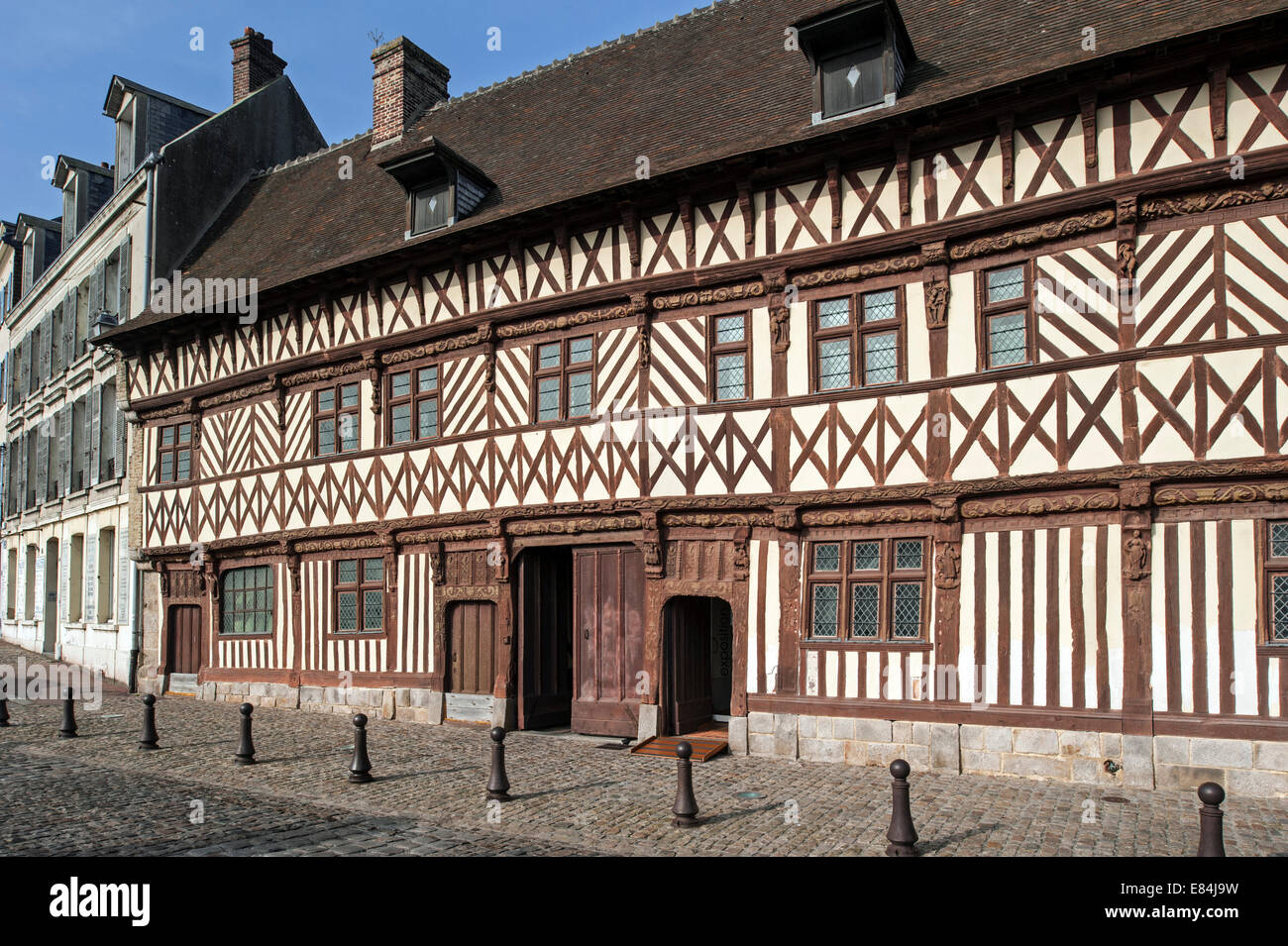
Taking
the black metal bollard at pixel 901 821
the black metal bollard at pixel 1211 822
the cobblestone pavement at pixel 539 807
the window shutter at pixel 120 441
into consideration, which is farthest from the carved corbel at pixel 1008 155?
the window shutter at pixel 120 441

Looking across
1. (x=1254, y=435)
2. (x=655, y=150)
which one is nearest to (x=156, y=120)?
(x=655, y=150)

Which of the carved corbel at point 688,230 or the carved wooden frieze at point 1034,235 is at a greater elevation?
the carved corbel at point 688,230

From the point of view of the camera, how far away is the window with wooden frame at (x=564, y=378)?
11.5 metres

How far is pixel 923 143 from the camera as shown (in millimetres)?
9320

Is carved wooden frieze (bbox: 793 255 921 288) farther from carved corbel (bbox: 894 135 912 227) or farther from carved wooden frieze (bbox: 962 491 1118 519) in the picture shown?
carved wooden frieze (bbox: 962 491 1118 519)

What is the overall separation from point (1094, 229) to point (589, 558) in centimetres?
651

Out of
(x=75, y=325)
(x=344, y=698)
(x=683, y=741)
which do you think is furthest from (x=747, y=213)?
(x=75, y=325)

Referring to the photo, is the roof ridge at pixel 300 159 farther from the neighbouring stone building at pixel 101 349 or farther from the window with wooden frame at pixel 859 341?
the window with wooden frame at pixel 859 341

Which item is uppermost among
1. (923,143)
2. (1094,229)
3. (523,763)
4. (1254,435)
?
(923,143)

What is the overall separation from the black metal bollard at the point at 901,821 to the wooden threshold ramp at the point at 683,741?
395 cm

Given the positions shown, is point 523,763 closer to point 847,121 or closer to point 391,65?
point 847,121

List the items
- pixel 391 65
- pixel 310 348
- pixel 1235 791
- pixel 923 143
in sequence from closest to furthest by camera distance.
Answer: pixel 1235 791 → pixel 923 143 → pixel 310 348 → pixel 391 65

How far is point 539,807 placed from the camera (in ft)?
24.8

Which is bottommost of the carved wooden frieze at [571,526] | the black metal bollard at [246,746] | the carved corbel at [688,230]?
the black metal bollard at [246,746]
